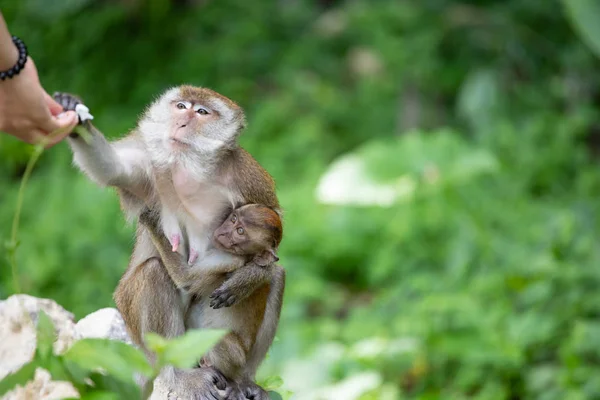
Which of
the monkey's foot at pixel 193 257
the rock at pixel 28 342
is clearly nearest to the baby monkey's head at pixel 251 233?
the monkey's foot at pixel 193 257

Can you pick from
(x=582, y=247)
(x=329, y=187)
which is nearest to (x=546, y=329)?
(x=582, y=247)

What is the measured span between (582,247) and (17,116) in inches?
178

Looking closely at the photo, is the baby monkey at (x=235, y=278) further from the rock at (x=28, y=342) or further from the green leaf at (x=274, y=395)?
the rock at (x=28, y=342)

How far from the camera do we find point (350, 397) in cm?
525

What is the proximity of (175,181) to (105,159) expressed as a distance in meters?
0.30

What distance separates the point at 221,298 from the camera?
3.30 meters

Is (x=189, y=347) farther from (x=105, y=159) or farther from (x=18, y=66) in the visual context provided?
(x=18, y=66)

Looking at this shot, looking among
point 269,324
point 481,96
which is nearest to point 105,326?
point 269,324

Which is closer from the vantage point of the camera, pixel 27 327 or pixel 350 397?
pixel 27 327

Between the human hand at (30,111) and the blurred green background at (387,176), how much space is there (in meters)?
0.47

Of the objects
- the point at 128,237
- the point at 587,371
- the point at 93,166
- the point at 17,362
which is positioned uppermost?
the point at 128,237

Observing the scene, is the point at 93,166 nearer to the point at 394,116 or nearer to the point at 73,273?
the point at 73,273

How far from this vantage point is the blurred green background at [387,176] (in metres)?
5.91

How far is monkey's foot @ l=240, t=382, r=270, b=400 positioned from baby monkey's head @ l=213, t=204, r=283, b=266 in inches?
21.8
